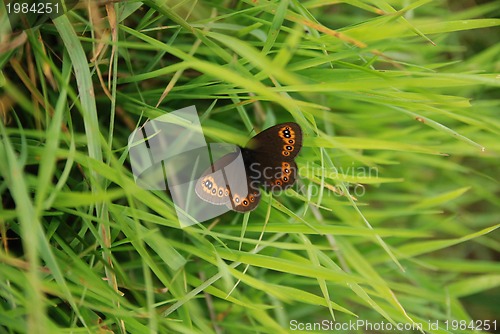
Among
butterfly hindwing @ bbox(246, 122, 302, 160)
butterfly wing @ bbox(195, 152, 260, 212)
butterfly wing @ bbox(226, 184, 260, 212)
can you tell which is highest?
butterfly hindwing @ bbox(246, 122, 302, 160)

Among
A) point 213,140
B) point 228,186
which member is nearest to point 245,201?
point 228,186

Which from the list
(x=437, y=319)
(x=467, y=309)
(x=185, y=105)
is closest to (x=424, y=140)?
(x=437, y=319)

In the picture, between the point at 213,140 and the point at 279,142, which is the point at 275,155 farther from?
the point at 213,140

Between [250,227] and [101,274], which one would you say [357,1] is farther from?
[101,274]

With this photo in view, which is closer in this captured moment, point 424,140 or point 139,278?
point 139,278

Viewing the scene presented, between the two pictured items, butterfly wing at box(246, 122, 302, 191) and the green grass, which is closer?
the green grass

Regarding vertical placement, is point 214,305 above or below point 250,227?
below

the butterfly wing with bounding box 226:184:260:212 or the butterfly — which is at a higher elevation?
the butterfly
